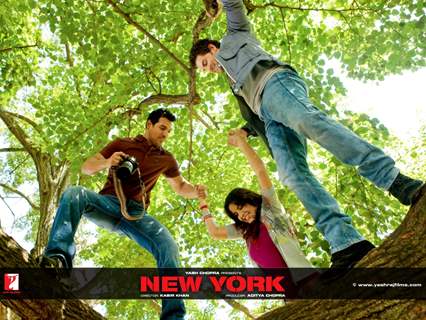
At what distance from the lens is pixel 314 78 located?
16.3 feet

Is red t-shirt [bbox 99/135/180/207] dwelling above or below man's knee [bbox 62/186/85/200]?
above

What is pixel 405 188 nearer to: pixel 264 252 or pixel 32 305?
pixel 264 252

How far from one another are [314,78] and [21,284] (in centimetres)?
410

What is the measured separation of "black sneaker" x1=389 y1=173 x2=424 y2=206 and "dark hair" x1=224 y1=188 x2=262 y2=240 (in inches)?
55.7

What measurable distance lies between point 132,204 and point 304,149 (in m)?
1.62

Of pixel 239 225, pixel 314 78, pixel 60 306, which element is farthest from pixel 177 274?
pixel 314 78

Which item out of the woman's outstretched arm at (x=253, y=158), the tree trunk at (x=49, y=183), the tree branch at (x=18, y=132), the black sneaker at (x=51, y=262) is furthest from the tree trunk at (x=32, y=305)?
the tree branch at (x=18, y=132)

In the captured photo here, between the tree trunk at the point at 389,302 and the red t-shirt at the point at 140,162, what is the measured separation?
190cm

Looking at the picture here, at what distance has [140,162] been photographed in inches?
147

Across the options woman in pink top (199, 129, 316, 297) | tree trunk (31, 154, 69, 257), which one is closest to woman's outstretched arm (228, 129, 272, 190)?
woman in pink top (199, 129, 316, 297)

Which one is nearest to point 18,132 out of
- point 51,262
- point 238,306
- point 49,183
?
point 49,183

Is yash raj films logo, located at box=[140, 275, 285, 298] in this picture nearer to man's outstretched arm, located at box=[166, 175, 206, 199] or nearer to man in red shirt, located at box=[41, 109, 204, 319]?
man in red shirt, located at box=[41, 109, 204, 319]

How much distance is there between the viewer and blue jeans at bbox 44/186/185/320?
2.79m

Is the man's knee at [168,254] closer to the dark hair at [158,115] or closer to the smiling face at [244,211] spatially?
the smiling face at [244,211]
